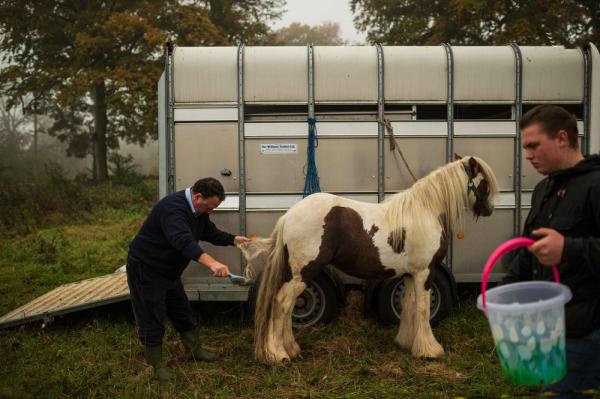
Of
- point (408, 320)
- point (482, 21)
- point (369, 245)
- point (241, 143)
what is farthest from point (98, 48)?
point (408, 320)

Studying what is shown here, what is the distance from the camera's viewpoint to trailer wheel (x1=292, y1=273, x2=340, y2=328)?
5652 millimetres

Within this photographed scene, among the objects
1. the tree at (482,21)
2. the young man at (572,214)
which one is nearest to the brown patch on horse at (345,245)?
the young man at (572,214)

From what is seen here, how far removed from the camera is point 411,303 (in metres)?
5.14

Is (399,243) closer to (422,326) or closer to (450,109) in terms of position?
(422,326)

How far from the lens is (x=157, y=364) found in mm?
4520

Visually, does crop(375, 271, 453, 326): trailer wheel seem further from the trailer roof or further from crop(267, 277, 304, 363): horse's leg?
the trailer roof

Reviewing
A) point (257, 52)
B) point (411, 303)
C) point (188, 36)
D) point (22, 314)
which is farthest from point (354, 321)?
point (188, 36)

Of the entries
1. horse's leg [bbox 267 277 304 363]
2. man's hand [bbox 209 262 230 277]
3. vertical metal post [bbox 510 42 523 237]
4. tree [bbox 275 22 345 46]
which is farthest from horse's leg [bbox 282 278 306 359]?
tree [bbox 275 22 345 46]

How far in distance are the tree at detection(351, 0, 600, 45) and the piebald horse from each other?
192 inches

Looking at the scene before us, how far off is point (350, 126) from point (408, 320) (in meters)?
2.22

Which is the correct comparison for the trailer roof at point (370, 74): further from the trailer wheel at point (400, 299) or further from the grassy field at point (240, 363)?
the grassy field at point (240, 363)

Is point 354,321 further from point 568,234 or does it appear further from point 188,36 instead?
point 188,36

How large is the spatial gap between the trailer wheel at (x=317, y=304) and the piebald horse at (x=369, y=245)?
628 millimetres

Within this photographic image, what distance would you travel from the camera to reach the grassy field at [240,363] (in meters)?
4.25
